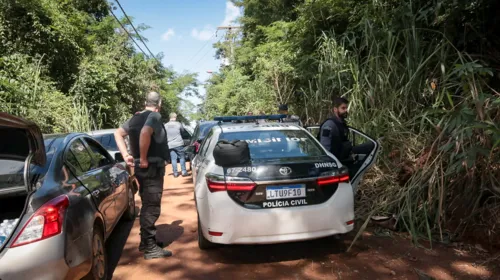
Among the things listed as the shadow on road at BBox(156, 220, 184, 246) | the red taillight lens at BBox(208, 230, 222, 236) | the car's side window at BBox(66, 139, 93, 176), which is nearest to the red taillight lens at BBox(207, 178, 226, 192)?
the red taillight lens at BBox(208, 230, 222, 236)

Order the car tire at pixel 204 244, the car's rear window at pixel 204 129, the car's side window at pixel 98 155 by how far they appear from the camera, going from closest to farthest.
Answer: the car tire at pixel 204 244 → the car's side window at pixel 98 155 → the car's rear window at pixel 204 129

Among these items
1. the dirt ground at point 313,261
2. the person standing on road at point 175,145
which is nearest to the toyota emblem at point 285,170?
the dirt ground at point 313,261

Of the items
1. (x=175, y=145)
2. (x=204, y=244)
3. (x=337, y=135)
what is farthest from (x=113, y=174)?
(x=175, y=145)

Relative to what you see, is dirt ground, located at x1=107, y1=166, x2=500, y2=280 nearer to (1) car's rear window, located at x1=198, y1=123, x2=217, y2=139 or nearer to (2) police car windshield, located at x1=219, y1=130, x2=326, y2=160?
(2) police car windshield, located at x1=219, y1=130, x2=326, y2=160

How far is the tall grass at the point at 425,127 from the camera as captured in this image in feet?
12.5

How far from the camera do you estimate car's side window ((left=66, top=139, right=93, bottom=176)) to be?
132 inches

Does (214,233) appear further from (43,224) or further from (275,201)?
(43,224)

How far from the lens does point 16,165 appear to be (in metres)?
2.74

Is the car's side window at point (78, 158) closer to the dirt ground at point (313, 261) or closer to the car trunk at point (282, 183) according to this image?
the dirt ground at point (313, 261)

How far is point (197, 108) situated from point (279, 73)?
Answer: 43.5 metres

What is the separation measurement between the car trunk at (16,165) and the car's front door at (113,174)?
116 centimetres

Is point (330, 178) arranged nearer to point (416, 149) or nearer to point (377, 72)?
point (416, 149)

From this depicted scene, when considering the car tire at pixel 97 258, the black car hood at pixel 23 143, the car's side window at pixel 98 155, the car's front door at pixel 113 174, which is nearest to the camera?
the black car hood at pixel 23 143

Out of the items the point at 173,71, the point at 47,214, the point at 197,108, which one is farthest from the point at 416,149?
the point at 197,108
